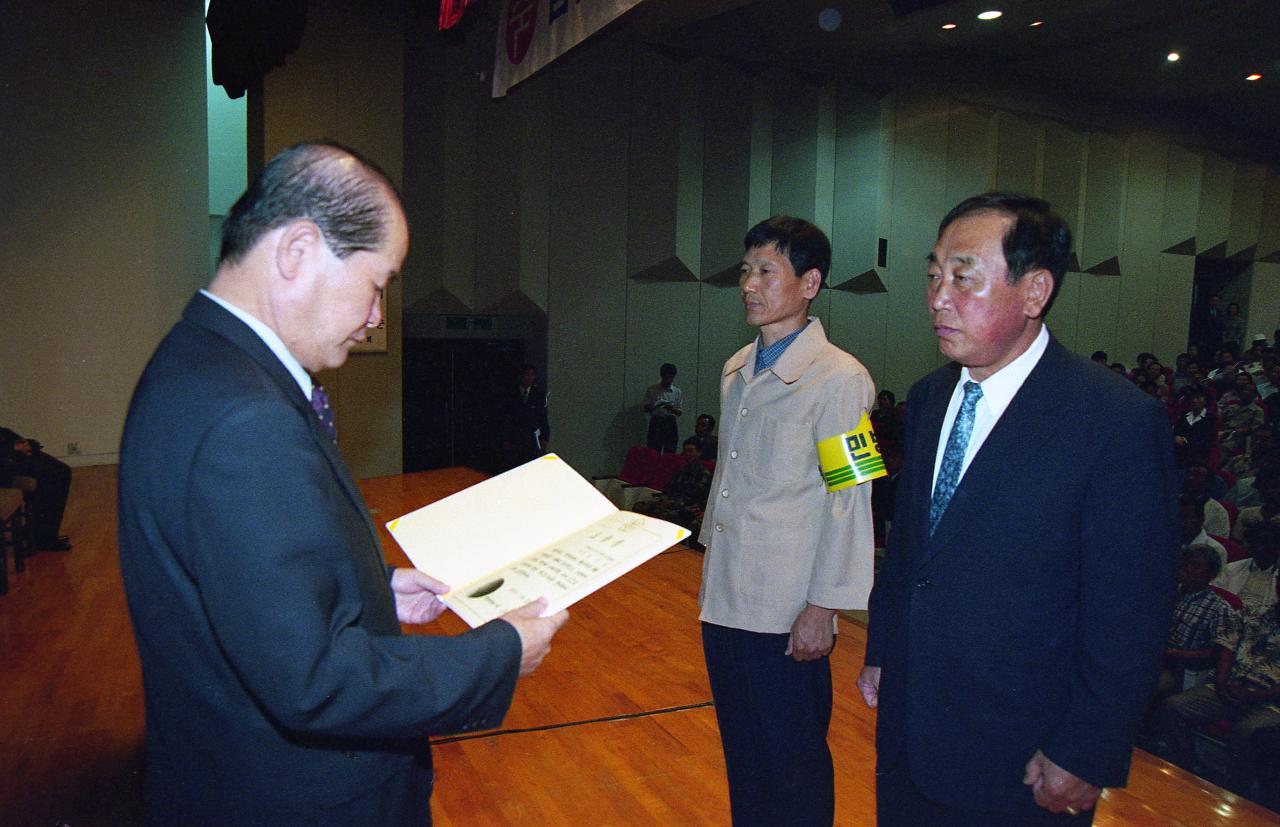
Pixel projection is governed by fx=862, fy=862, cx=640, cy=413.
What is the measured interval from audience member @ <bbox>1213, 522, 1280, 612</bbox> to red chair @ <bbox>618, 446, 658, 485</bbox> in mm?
4630

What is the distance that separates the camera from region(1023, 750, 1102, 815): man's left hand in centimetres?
128

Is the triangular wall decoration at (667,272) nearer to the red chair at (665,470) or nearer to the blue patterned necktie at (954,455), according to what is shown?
the red chair at (665,470)

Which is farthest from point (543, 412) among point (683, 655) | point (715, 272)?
point (683, 655)

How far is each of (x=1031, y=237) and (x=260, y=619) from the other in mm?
1229

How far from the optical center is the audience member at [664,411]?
9.38 metres

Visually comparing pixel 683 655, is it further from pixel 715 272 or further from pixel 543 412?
pixel 715 272

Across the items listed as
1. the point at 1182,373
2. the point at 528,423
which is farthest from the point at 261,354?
the point at 1182,373

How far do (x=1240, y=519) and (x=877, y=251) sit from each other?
6575 millimetres

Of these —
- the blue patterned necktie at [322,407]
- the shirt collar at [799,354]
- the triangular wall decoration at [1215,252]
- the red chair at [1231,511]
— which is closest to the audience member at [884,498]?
the red chair at [1231,511]

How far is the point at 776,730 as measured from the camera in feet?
6.29

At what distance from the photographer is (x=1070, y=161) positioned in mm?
12031

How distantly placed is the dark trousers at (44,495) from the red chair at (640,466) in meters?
4.35

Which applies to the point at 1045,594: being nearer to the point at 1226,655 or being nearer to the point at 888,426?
the point at 1226,655

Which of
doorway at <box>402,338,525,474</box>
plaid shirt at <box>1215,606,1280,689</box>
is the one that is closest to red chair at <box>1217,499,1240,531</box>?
plaid shirt at <box>1215,606,1280,689</box>
